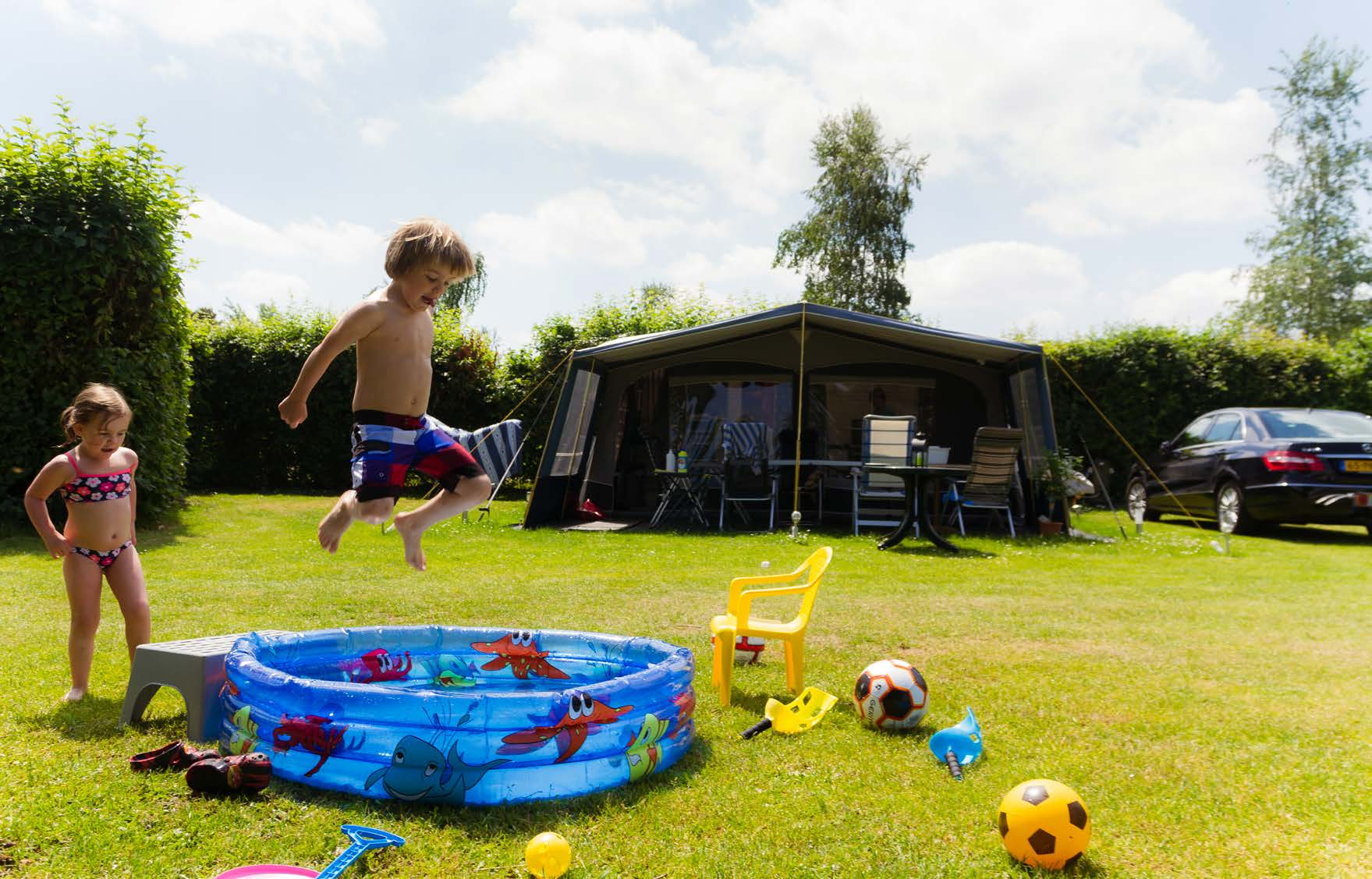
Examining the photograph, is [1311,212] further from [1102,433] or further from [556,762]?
[556,762]

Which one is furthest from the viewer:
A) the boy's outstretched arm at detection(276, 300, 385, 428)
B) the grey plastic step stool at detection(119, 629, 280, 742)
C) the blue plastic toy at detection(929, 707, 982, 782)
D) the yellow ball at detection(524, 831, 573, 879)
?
the grey plastic step stool at detection(119, 629, 280, 742)

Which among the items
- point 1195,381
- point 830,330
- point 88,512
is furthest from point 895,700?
point 1195,381

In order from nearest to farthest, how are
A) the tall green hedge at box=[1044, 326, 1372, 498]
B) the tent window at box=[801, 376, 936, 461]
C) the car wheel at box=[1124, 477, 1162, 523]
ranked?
the tent window at box=[801, 376, 936, 461], the car wheel at box=[1124, 477, 1162, 523], the tall green hedge at box=[1044, 326, 1372, 498]

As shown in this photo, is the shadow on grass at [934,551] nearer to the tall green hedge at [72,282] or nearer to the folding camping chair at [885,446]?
the folding camping chair at [885,446]

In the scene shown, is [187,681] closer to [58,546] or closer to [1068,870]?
[58,546]

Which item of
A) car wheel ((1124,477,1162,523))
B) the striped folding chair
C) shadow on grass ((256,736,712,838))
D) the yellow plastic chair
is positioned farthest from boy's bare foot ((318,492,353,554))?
car wheel ((1124,477,1162,523))

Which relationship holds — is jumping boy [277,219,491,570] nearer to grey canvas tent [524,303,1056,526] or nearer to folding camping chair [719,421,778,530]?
grey canvas tent [524,303,1056,526]

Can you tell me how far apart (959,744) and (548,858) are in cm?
144

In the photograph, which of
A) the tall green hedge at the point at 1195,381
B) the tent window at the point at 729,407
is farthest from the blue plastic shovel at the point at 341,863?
the tall green hedge at the point at 1195,381

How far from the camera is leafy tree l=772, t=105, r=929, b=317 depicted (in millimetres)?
24438

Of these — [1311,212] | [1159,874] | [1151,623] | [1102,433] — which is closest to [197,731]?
[1159,874]

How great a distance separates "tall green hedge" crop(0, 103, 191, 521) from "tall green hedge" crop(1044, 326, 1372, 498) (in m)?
11.1

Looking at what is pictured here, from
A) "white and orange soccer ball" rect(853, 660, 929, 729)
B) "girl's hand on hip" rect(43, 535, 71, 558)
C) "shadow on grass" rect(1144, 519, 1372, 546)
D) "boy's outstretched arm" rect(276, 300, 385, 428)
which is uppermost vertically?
"boy's outstretched arm" rect(276, 300, 385, 428)

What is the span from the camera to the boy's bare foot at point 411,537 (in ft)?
10.7
